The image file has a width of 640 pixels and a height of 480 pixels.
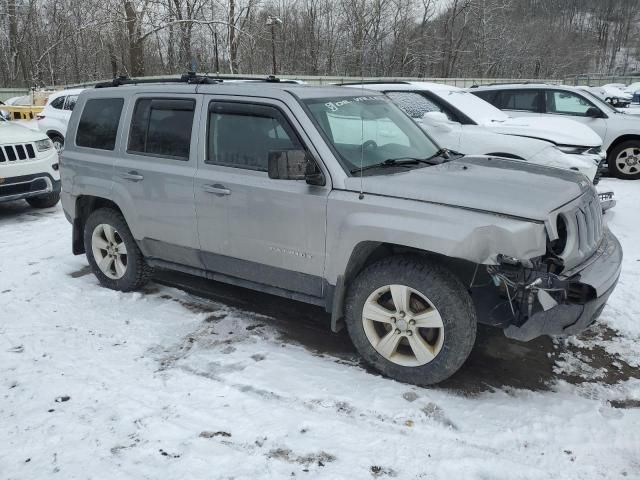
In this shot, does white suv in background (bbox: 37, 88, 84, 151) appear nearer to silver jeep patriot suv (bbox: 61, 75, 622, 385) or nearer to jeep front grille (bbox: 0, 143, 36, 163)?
jeep front grille (bbox: 0, 143, 36, 163)

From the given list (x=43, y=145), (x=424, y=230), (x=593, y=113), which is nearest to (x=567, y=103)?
(x=593, y=113)

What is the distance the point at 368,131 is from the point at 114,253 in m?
2.73

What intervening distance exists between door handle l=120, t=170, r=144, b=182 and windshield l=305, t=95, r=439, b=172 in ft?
5.53

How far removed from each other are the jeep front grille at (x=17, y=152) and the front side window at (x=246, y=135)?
5.18 meters

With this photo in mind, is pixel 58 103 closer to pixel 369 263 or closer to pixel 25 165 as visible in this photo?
pixel 25 165

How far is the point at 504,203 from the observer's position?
118 inches

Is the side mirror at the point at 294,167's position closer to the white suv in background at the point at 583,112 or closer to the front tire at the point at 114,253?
the front tire at the point at 114,253

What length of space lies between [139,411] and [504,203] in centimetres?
250

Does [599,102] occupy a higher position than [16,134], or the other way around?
[599,102]

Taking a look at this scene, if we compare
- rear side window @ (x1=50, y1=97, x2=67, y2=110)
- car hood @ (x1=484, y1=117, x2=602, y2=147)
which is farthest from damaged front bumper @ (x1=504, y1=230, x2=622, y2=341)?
rear side window @ (x1=50, y1=97, x2=67, y2=110)

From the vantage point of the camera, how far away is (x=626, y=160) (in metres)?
9.86

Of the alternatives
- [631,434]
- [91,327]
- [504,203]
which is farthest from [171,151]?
[631,434]

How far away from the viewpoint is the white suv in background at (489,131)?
22.5 feet

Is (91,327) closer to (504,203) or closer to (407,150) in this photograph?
(407,150)
